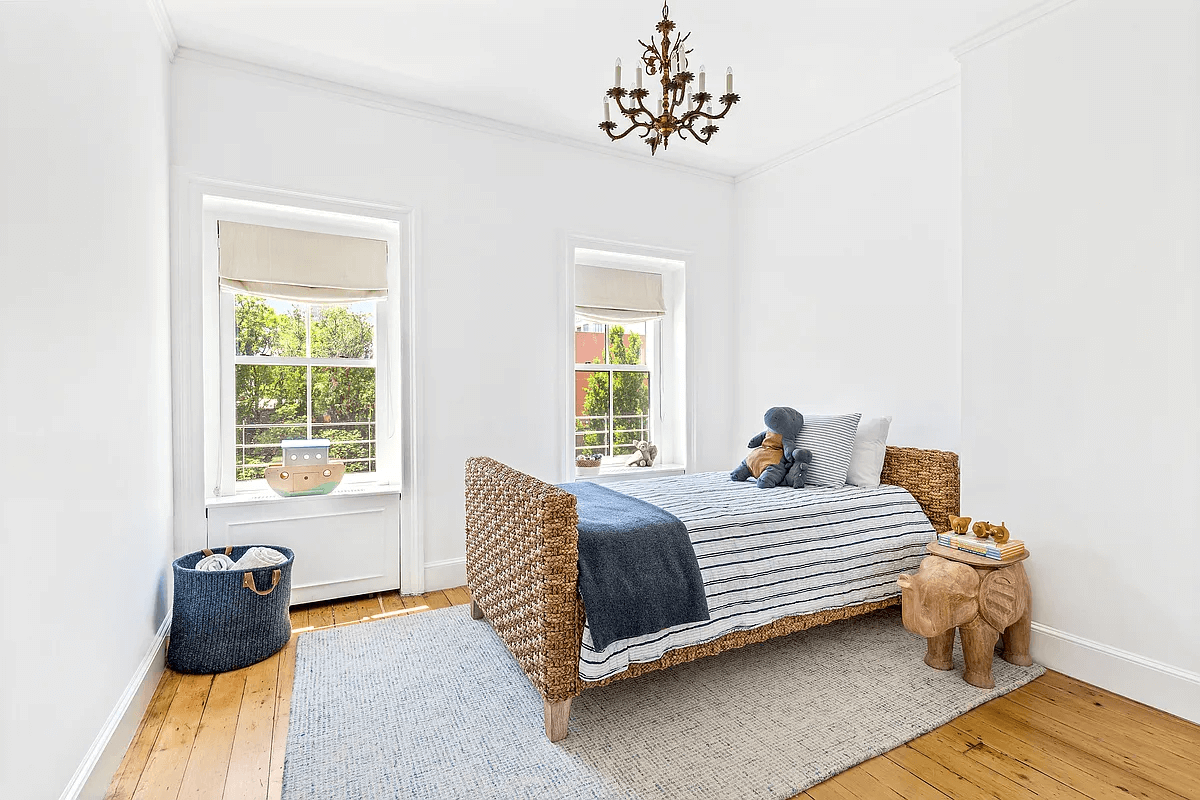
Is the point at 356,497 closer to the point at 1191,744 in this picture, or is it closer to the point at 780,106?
the point at 780,106

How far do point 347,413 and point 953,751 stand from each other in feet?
10.2

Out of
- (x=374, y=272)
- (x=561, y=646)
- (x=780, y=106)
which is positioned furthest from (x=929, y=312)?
(x=374, y=272)

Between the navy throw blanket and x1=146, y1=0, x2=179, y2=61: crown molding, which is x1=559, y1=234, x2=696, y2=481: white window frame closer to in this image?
the navy throw blanket

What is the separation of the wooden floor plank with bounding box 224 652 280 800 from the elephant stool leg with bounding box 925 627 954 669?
7.84 ft

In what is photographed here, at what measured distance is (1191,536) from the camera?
6.88 ft

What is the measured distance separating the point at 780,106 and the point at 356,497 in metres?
3.15

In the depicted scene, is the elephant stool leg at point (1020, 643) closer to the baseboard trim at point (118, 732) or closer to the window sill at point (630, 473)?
the window sill at point (630, 473)

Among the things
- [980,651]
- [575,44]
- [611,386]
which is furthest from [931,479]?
[575,44]

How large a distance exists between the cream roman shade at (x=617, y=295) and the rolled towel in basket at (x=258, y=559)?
226 centimetres

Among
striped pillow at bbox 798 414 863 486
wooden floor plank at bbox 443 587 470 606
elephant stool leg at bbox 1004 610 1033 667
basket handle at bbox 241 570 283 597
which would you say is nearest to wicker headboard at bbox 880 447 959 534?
striped pillow at bbox 798 414 863 486

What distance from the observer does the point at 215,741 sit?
6.55ft

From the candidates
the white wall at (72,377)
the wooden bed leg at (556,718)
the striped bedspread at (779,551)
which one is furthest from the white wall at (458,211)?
the wooden bed leg at (556,718)

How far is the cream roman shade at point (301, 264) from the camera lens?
3062 millimetres

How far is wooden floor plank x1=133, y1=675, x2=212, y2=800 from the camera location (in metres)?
1.75
